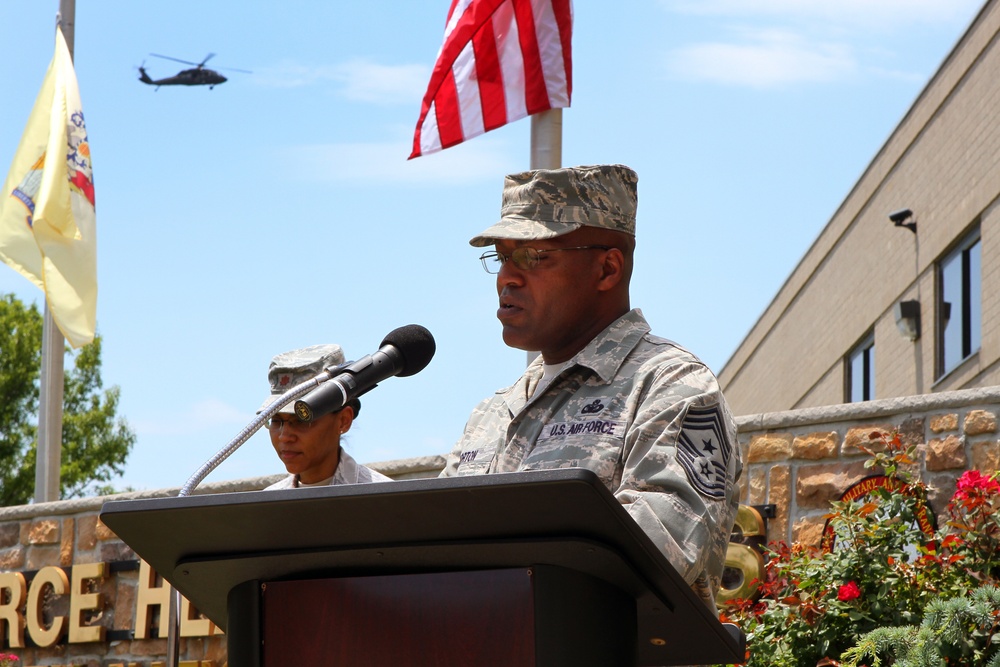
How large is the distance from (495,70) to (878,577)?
11.6 feet

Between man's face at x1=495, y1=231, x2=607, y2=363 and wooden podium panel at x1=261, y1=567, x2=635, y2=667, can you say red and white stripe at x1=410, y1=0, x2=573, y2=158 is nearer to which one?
man's face at x1=495, y1=231, x2=607, y2=363

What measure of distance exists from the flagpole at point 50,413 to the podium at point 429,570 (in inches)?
391

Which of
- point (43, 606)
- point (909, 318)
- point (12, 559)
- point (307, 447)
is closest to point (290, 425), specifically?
point (307, 447)

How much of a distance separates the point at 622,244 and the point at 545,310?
235 mm

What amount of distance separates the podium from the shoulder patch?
1.01 ft

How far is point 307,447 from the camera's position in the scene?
546 centimetres

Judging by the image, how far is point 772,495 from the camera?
7.18m

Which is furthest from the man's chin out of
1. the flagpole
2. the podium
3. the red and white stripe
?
the flagpole

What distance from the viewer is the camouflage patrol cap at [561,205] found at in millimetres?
2836

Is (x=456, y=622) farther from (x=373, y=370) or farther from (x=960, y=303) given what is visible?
(x=960, y=303)

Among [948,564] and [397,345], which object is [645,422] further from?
[948,564]

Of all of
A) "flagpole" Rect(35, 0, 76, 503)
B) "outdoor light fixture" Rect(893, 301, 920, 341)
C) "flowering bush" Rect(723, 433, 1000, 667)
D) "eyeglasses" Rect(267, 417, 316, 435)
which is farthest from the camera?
"outdoor light fixture" Rect(893, 301, 920, 341)

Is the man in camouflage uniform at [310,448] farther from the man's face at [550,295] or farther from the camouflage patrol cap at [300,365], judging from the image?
the man's face at [550,295]

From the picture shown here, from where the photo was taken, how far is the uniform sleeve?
→ 221cm
